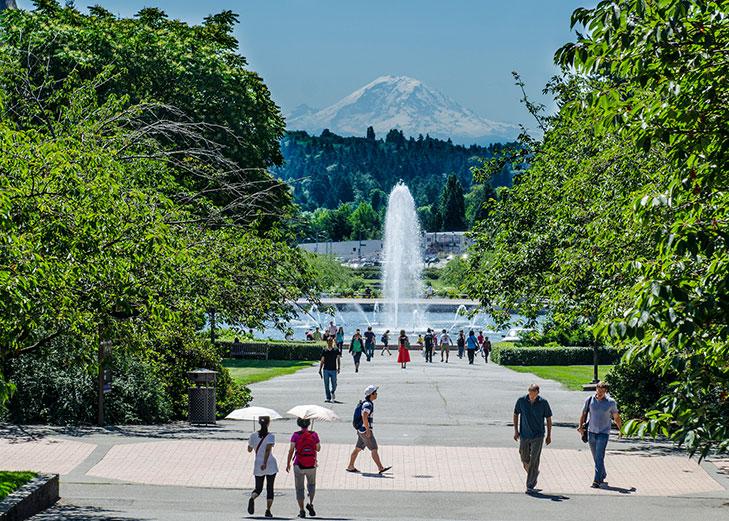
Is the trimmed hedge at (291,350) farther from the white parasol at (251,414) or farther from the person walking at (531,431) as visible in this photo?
the white parasol at (251,414)

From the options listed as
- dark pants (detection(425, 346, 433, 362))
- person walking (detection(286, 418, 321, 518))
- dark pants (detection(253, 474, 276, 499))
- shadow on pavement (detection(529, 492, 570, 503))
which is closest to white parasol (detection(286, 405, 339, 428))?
person walking (detection(286, 418, 321, 518))

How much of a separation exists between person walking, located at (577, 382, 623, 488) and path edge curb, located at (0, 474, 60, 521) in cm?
791

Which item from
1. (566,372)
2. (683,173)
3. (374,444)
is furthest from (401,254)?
(683,173)

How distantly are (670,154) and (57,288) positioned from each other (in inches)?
304

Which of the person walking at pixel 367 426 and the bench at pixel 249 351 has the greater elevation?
the bench at pixel 249 351

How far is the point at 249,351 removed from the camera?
51594mm

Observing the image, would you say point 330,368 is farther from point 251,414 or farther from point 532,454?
point 251,414

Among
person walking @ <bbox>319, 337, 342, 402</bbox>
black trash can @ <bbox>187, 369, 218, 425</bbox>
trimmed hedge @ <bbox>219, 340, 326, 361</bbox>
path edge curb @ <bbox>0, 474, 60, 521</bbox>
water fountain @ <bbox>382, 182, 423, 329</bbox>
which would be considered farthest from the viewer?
water fountain @ <bbox>382, 182, 423, 329</bbox>

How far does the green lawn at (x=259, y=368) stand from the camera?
129ft

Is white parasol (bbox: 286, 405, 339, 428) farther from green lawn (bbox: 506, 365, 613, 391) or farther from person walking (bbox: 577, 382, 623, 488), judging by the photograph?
green lawn (bbox: 506, 365, 613, 391)

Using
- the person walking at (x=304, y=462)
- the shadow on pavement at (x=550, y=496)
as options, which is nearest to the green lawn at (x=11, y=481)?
the person walking at (x=304, y=462)

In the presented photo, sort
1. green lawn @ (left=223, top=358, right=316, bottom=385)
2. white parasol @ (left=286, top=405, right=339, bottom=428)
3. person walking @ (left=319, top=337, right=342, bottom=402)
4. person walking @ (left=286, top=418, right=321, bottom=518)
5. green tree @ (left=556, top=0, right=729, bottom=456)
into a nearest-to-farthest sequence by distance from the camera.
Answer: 1. green tree @ (left=556, top=0, right=729, bottom=456)
2. person walking @ (left=286, top=418, right=321, bottom=518)
3. white parasol @ (left=286, top=405, right=339, bottom=428)
4. person walking @ (left=319, top=337, right=342, bottom=402)
5. green lawn @ (left=223, top=358, right=316, bottom=385)

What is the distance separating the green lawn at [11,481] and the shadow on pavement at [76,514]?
1.59ft

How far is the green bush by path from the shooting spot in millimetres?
38572
